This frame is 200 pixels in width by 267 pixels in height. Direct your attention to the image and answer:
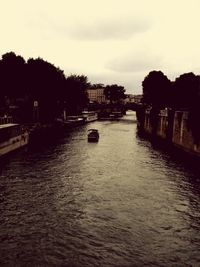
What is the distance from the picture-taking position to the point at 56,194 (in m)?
35.1

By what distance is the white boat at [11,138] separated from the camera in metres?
56.8

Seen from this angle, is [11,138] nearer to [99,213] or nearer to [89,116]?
[99,213]

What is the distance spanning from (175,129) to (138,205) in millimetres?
42163

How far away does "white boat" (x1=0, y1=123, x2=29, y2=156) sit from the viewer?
56.8 m

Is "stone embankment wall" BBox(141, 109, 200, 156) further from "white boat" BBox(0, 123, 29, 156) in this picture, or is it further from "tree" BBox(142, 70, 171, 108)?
"tree" BBox(142, 70, 171, 108)

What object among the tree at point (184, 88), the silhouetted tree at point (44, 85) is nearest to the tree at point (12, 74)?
the silhouetted tree at point (44, 85)

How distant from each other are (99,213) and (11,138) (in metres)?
35.2

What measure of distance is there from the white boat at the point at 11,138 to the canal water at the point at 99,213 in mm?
5211

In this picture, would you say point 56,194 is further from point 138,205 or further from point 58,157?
point 58,157

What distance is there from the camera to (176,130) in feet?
233

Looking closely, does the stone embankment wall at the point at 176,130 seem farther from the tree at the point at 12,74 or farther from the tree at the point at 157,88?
the tree at the point at 12,74

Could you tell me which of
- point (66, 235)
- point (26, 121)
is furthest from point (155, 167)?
point (26, 121)

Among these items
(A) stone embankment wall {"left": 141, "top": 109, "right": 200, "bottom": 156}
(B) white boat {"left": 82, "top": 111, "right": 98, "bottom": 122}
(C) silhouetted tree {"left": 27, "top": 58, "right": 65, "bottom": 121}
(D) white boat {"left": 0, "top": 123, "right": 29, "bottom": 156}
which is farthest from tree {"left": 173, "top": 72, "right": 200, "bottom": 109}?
(B) white boat {"left": 82, "top": 111, "right": 98, "bottom": 122}

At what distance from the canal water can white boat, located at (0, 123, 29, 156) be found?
5211 millimetres
